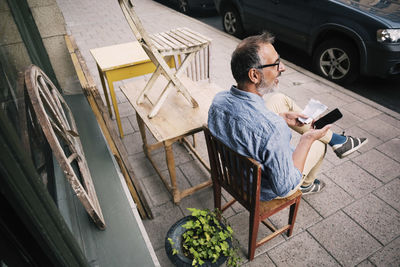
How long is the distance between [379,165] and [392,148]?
41 cm

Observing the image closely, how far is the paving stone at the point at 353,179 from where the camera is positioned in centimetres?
266

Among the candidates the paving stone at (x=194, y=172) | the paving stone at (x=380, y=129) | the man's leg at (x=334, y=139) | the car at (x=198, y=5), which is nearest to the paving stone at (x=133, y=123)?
the paving stone at (x=194, y=172)

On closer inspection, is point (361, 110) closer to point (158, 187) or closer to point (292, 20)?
point (292, 20)

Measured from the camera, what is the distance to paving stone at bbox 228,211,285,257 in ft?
7.23

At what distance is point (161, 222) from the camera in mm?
2434

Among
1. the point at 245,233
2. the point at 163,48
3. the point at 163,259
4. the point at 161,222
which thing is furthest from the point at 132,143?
the point at 245,233

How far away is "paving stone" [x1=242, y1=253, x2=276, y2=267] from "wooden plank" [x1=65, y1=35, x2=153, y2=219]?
915mm

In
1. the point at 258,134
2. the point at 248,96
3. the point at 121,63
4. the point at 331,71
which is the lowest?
the point at 331,71

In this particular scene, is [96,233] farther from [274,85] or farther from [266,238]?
[274,85]

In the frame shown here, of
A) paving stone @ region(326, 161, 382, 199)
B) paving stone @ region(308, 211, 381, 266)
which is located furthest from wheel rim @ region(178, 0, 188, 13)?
paving stone @ region(308, 211, 381, 266)

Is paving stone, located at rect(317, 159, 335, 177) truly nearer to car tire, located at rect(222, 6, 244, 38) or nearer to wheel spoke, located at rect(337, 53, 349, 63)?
wheel spoke, located at rect(337, 53, 349, 63)

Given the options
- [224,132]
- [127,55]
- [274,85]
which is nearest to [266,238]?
[224,132]

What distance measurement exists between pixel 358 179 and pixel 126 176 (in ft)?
7.43

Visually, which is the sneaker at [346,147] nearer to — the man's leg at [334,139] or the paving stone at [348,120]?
the man's leg at [334,139]
